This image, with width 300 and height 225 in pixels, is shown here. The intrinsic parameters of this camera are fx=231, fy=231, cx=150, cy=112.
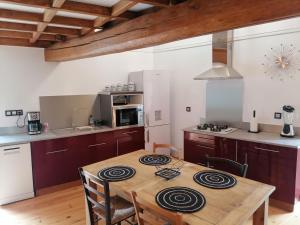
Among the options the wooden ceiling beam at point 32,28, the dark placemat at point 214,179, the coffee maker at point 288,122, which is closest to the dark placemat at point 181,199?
the dark placemat at point 214,179

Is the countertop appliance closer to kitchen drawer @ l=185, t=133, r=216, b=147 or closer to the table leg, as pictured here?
kitchen drawer @ l=185, t=133, r=216, b=147

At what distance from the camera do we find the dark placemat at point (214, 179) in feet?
6.32

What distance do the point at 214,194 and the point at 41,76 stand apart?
3360 millimetres

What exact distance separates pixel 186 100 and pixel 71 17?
2905 mm

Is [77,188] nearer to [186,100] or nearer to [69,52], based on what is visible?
[69,52]

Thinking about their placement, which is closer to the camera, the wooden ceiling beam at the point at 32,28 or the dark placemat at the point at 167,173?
the dark placemat at the point at 167,173

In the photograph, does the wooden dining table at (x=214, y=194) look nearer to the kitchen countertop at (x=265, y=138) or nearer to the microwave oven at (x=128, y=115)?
the kitchen countertop at (x=265, y=138)

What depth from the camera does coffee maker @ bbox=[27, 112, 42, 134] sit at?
3646 mm

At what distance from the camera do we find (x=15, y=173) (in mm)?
3207

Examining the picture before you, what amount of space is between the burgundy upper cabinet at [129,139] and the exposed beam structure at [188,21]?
1.80 metres

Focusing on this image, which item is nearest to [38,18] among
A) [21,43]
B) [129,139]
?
[21,43]

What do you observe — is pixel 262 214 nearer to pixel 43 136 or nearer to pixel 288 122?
pixel 288 122

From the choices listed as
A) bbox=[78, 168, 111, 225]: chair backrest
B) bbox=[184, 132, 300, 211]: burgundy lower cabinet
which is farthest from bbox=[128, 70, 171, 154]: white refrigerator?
bbox=[78, 168, 111, 225]: chair backrest

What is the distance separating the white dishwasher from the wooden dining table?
1391 mm
